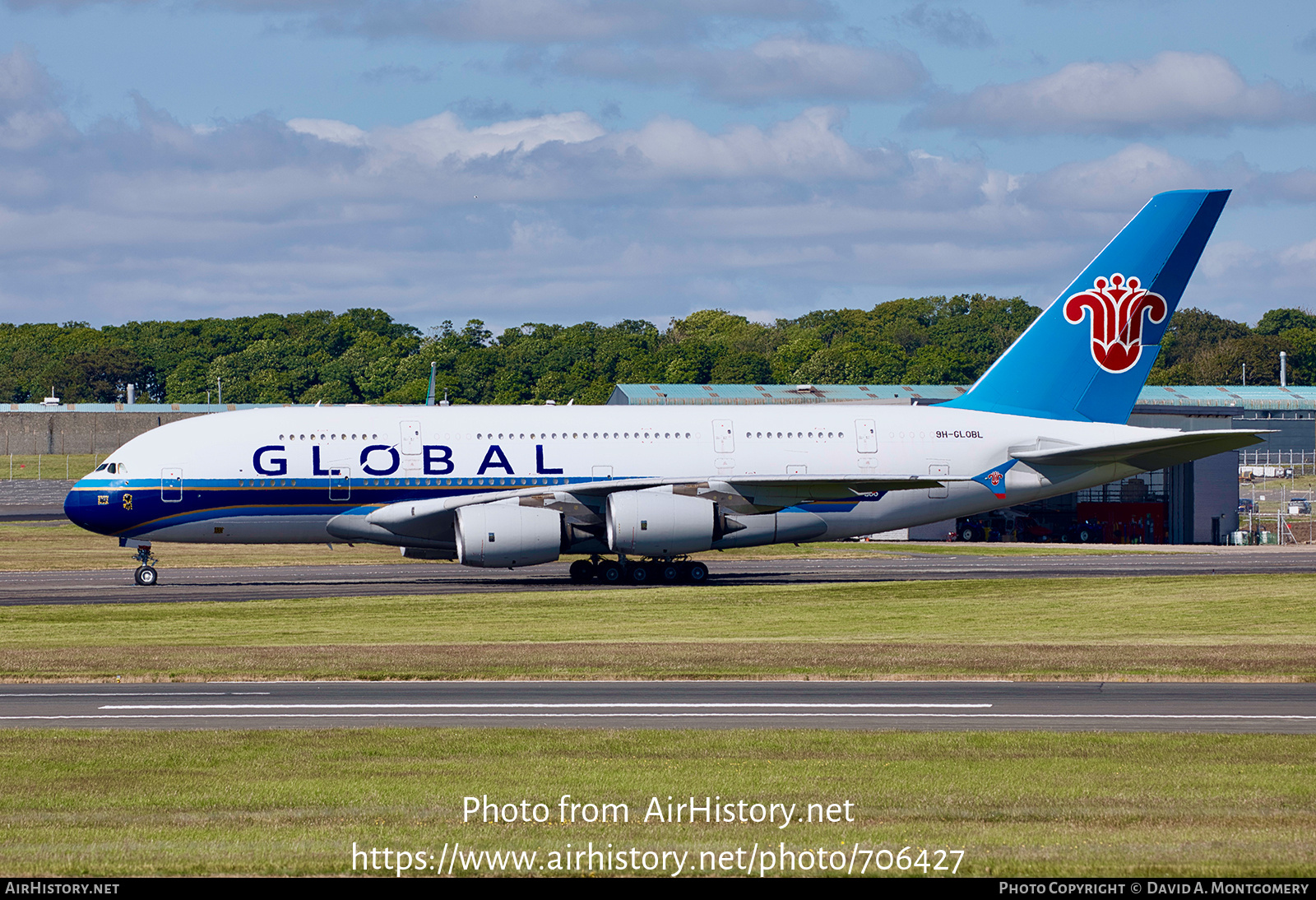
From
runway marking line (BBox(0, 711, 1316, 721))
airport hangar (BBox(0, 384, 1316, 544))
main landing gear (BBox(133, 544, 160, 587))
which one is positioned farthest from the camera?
airport hangar (BBox(0, 384, 1316, 544))

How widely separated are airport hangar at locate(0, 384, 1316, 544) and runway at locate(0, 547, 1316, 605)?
16.5m

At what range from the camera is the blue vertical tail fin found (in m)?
42.4

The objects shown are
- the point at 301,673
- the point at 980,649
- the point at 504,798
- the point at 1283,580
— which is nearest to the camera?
the point at 504,798

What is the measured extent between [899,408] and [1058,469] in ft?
16.5

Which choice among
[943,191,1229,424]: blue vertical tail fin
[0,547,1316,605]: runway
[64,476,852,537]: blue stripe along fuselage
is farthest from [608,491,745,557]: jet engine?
[943,191,1229,424]: blue vertical tail fin

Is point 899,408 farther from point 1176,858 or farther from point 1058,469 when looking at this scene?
point 1176,858

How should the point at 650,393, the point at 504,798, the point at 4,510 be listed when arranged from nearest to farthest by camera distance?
1. the point at 504,798
2. the point at 4,510
3. the point at 650,393

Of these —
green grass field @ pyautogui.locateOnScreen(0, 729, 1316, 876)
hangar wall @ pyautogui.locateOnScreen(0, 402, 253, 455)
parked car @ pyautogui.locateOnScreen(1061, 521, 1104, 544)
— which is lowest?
parked car @ pyautogui.locateOnScreen(1061, 521, 1104, 544)

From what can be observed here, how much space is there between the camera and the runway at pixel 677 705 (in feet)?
58.8

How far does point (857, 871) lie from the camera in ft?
34.3

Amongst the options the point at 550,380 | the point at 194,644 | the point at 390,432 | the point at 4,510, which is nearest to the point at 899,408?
the point at 390,432

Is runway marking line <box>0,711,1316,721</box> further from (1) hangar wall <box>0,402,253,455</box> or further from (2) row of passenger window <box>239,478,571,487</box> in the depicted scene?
(1) hangar wall <box>0,402,253,455</box>

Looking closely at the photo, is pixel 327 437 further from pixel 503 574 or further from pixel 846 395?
pixel 846 395

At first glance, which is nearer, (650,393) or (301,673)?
(301,673)
